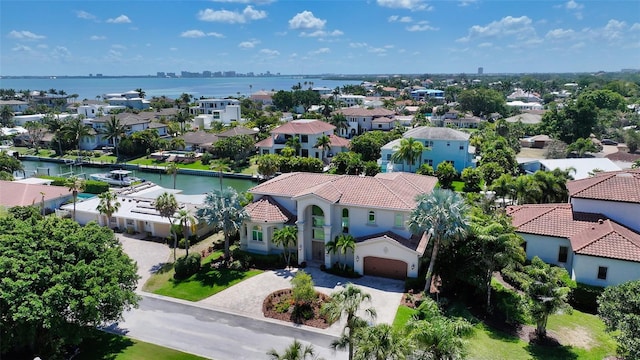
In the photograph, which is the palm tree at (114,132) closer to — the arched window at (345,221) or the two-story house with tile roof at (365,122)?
the two-story house with tile roof at (365,122)

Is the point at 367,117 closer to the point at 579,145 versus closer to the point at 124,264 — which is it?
the point at 579,145

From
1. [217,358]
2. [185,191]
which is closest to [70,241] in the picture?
[217,358]

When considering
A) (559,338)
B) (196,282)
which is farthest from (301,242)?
(559,338)

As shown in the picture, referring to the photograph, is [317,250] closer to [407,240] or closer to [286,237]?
[286,237]

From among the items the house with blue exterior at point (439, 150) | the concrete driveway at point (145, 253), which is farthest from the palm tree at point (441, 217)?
the house with blue exterior at point (439, 150)

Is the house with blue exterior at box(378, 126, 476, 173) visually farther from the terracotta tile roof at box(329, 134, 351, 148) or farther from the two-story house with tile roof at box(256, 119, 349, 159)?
the two-story house with tile roof at box(256, 119, 349, 159)

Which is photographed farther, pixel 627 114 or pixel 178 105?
pixel 178 105
